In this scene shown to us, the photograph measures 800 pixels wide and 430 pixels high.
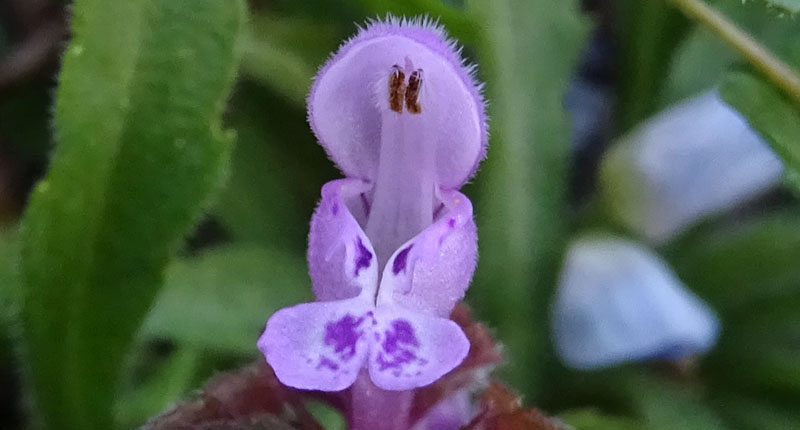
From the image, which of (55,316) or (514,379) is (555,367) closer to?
(514,379)

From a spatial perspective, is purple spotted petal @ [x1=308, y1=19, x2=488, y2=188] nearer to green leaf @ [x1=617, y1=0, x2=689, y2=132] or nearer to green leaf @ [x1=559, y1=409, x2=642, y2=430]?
green leaf @ [x1=559, y1=409, x2=642, y2=430]

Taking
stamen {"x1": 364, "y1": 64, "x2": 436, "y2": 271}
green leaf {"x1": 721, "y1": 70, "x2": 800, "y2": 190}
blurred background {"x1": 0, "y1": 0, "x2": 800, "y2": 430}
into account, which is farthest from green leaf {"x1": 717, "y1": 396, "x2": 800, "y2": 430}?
stamen {"x1": 364, "y1": 64, "x2": 436, "y2": 271}

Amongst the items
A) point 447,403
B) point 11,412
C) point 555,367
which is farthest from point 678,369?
point 11,412

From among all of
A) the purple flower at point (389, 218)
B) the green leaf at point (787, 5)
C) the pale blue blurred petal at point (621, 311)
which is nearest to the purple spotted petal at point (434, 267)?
the purple flower at point (389, 218)

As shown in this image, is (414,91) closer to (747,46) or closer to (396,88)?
(396,88)

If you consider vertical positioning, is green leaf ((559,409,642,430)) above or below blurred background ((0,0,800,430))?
below

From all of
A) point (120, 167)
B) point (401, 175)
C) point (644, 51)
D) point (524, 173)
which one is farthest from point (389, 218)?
point (644, 51)
